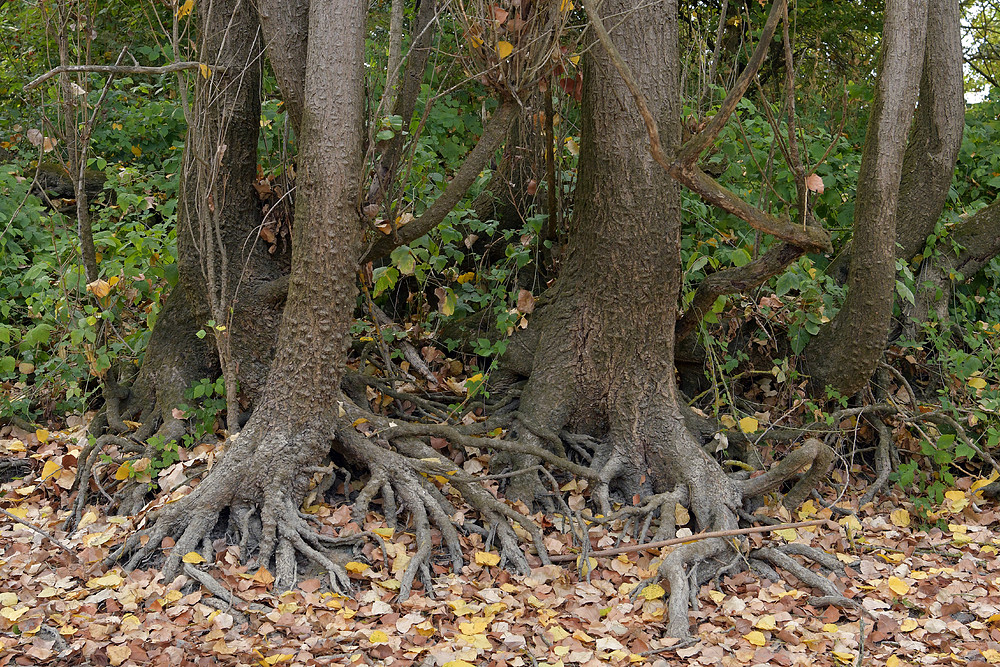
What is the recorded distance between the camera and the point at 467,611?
364cm

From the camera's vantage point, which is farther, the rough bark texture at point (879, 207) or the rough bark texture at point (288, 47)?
the rough bark texture at point (879, 207)

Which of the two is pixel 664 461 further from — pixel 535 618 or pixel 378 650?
pixel 378 650

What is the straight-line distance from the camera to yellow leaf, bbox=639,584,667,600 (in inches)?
150

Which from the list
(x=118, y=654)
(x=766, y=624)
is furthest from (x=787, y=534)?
(x=118, y=654)

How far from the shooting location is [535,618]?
3664mm

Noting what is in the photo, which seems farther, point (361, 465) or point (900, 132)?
point (900, 132)

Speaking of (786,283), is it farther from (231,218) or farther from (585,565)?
(231,218)

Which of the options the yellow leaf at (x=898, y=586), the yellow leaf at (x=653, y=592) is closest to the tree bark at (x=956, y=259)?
the yellow leaf at (x=898, y=586)

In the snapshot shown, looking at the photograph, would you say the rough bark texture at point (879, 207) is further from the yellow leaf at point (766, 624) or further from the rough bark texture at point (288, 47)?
the rough bark texture at point (288, 47)

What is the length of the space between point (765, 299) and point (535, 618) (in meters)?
2.92

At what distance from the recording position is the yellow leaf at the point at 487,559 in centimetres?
402

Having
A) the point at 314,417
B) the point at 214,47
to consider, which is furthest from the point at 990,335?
the point at 214,47

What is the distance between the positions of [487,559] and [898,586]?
1.94 meters

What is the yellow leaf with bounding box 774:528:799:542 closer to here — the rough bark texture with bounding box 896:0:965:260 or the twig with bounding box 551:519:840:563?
the twig with bounding box 551:519:840:563
